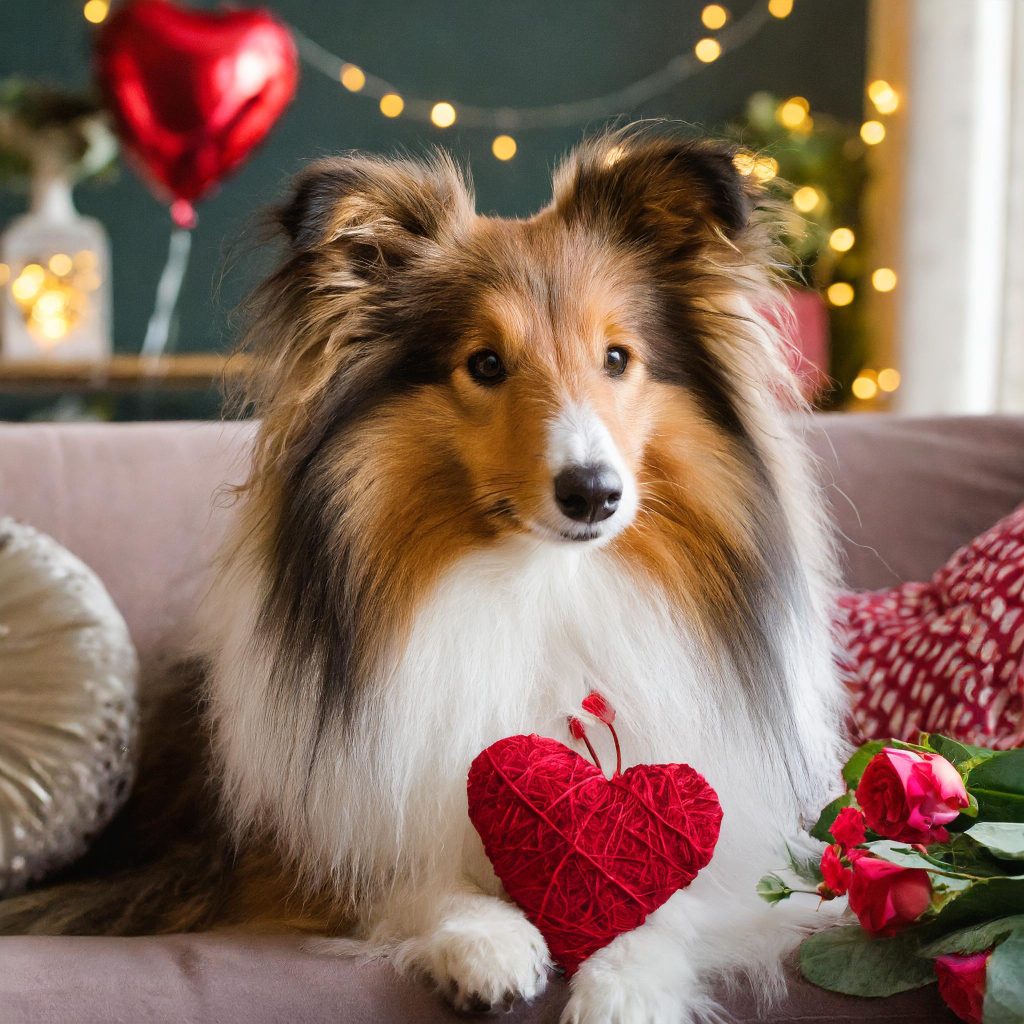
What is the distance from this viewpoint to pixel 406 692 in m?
1.66

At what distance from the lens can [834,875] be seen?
1.40m

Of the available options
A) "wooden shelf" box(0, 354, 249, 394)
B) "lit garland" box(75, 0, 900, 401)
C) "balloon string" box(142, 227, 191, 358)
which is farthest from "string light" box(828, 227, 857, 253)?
"balloon string" box(142, 227, 191, 358)

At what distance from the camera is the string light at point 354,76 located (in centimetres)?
526

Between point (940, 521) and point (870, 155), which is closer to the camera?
point (940, 521)

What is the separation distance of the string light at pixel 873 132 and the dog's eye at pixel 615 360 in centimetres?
335

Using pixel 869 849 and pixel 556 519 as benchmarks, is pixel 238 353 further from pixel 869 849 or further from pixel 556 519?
pixel 869 849

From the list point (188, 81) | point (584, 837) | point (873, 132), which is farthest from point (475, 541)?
point (873, 132)

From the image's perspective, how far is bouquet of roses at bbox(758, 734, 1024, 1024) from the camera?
4.17 feet

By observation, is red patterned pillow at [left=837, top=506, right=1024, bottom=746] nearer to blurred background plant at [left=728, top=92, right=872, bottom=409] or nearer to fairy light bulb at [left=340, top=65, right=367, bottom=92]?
blurred background plant at [left=728, top=92, right=872, bottom=409]

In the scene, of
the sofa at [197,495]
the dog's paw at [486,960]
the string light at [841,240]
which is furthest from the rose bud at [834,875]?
the string light at [841,240]

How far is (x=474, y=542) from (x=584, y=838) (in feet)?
1.38

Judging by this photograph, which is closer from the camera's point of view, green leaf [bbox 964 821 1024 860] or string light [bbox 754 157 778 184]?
green leaf [bbox 964 821 1024 860]

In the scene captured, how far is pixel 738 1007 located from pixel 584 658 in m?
0.48

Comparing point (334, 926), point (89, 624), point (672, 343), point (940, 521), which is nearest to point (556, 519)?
point (672, 343)
